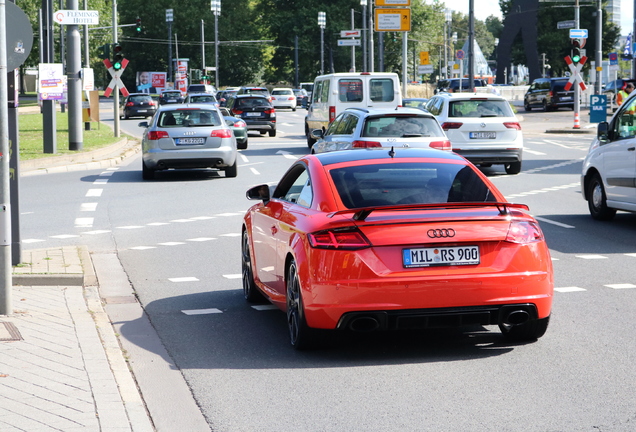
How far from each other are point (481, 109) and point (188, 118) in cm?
616

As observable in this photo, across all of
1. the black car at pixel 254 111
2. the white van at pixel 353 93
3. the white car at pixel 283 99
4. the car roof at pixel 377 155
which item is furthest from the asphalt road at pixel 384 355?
the white car at pixel 283 99

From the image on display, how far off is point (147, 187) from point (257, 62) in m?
105

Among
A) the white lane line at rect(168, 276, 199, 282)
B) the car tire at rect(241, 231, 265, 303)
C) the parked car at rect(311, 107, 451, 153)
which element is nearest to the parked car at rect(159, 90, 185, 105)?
the parked car at rect(311, 107, 451, 153)

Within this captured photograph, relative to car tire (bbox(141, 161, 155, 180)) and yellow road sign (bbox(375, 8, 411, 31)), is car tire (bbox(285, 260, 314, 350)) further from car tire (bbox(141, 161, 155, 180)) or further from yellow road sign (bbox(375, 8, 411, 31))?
yellow road sign (bbox(375, 8, 411, 31))

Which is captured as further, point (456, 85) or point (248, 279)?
point (456, 85)

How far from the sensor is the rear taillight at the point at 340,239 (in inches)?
261

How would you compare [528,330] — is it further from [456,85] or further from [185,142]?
[456,85]

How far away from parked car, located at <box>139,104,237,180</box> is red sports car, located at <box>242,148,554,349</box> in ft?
49.1

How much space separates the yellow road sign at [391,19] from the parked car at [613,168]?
1757 inches

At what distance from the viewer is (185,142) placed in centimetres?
2211

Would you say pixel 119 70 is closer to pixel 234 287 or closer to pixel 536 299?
pixel 234 287

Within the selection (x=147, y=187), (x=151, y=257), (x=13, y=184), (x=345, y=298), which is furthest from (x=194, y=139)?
(x=345, y=298)

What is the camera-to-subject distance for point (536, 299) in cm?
686

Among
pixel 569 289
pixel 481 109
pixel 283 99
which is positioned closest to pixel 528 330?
pixel 569 289
